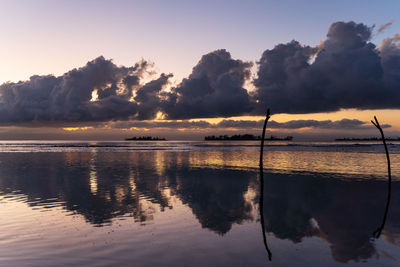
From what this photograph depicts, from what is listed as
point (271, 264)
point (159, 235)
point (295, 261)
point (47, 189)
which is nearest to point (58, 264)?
point (159, 235)

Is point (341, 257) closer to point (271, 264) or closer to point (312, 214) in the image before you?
point (271, 264)

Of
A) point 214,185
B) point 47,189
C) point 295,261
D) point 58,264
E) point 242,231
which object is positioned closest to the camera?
point 58,264

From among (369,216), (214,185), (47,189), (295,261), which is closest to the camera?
(295,261)

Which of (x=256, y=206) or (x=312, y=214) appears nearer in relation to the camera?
(x=312, y=214)

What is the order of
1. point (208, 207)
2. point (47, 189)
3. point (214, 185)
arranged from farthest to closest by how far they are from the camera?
1. point (214, 185)
2. point (47, 189)
3. point (208, 207)

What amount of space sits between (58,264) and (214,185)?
75.6 feet

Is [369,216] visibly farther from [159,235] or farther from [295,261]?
[159,235]

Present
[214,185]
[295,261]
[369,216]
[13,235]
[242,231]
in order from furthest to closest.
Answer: [214,185] → [369,216] → [242,231] → [13,235] → [295,261]

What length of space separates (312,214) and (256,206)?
4.15 metres

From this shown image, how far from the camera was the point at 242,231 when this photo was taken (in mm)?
17094

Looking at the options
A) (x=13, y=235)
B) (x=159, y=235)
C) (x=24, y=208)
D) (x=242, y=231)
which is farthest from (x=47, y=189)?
(x=242, y=231)

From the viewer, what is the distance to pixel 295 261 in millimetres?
12797

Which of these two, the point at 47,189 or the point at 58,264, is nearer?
the point at 58,264

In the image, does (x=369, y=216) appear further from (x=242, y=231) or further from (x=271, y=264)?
(x=271, y=264)
